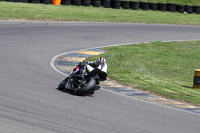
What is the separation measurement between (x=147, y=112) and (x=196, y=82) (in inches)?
167

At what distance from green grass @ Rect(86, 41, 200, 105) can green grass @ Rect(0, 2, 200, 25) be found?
750 centimetres

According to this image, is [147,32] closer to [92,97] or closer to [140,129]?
[92,97]

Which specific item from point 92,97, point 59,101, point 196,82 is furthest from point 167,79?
point 59,101

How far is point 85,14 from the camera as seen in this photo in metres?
29.3

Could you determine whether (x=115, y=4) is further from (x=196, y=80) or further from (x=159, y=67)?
(x=196, y=80)

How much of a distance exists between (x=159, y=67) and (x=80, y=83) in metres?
6.38

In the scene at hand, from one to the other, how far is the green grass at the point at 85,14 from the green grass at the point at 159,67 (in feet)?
24.6

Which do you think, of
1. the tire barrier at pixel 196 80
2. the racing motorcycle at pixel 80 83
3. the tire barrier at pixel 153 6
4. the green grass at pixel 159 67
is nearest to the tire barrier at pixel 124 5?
the tire barrier at pixel 153 6

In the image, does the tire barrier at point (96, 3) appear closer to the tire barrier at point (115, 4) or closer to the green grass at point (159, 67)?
the tire barrier at point (115, 4)

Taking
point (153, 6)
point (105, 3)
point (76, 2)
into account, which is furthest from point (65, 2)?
point (153, 6)

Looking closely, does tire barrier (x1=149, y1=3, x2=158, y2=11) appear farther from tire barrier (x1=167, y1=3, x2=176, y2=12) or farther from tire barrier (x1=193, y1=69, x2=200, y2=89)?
tire barrier (x1=193, y1=69, x2=200, y2=89)

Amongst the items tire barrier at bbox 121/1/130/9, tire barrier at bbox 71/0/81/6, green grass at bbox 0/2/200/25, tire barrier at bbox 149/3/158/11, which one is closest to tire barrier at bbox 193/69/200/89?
green grass at bbox 0/2/200/25

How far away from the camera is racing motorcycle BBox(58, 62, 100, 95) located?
35.5 ft

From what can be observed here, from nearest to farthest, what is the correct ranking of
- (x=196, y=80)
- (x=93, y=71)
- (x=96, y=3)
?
(x=93, y=71)
(x=196, y=80)
(x=96, y=3)
